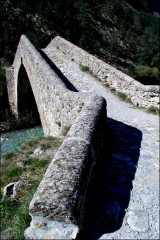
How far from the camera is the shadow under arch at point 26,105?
1836 centimetres

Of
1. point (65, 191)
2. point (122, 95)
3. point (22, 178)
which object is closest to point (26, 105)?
point (122, 95)

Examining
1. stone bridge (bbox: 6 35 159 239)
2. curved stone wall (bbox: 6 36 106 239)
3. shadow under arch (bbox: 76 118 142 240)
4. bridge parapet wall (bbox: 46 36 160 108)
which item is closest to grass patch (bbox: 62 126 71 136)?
stone bridge (bbox: 6 35 159 239)

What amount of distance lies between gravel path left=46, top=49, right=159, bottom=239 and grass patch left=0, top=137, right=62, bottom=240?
3.09ft

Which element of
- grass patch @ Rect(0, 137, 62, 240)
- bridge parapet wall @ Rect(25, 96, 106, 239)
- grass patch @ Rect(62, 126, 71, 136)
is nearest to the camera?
bridge parapet wall @ Rect(25, 96, 106, 239)

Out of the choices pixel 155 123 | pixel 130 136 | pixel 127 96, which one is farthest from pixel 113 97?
pixel 130 136

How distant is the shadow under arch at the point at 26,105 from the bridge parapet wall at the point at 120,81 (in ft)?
15.9

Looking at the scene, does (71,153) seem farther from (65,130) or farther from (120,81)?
(120,81)

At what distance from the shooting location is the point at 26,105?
776 inches

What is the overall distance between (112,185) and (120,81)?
562cm

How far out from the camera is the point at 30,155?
620 cm

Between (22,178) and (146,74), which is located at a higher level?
(22,178)

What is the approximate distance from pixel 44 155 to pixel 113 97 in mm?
3949

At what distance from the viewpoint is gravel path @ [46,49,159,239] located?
11.6 feet

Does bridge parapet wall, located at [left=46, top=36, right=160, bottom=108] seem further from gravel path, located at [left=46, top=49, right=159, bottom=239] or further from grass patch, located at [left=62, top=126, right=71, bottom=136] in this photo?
grass patch, located at [left=62, top=126, right=71, bottom=136]
